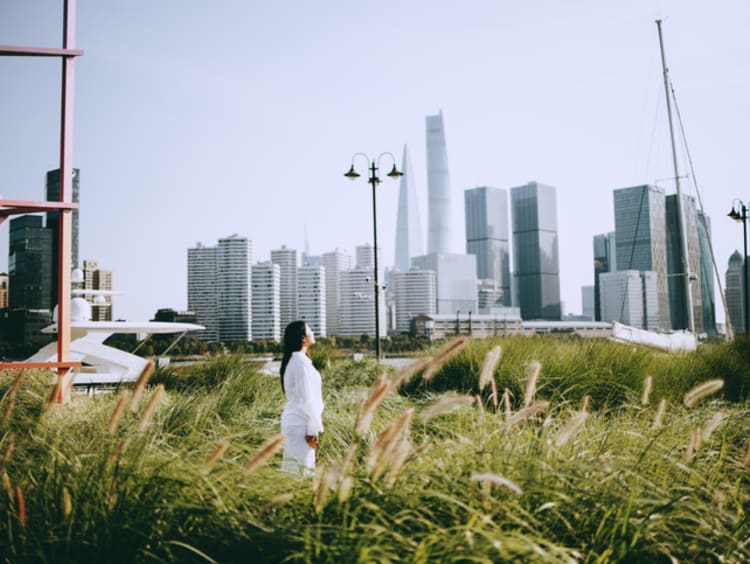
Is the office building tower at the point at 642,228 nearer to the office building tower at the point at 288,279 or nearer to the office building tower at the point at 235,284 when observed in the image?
the office building tower at the point at 235,284

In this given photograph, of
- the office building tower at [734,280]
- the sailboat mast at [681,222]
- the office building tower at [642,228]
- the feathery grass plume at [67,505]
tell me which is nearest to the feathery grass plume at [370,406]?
the feathery grass plume at [67,505]

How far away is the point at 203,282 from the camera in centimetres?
10400

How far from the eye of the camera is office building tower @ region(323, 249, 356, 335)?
488 feet

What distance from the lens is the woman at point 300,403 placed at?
495 centimetres

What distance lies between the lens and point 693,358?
9938mm

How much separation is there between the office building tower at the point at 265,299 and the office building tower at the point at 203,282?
6.57 meters

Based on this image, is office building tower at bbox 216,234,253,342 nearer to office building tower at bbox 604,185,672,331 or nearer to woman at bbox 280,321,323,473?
office building tower at bbox 604,185,672,331

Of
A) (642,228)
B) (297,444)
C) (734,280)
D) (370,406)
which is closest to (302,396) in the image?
(297,444)

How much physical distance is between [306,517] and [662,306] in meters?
61.3

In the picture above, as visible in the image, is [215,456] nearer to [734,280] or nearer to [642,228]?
[642,228]

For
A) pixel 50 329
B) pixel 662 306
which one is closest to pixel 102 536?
pixel 50 329

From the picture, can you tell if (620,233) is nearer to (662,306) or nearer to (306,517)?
(662,306)

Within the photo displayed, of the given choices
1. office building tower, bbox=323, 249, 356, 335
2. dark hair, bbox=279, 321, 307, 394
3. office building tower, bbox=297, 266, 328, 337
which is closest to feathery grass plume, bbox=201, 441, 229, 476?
dark hair, bbox=279, 321, 307, 394

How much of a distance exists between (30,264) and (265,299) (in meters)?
94.8
